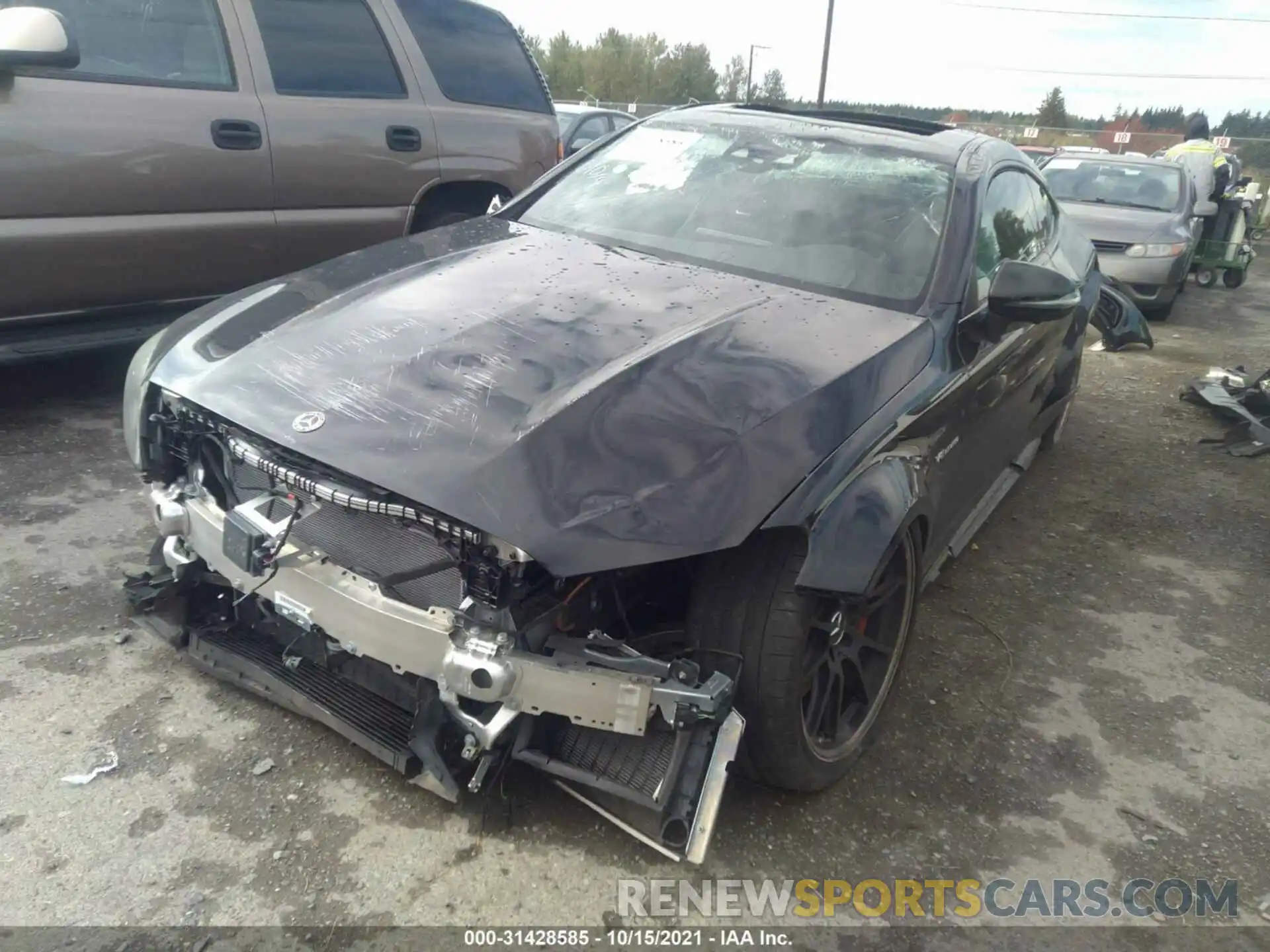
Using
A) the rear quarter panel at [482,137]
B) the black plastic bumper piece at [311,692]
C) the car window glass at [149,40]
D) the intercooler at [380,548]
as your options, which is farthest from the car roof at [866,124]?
the black plastic bumper piece at [311,692]

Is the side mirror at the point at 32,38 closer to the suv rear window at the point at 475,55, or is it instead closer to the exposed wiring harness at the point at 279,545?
the suv rear window at the point at 475,55

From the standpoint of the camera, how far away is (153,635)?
2.86 meters

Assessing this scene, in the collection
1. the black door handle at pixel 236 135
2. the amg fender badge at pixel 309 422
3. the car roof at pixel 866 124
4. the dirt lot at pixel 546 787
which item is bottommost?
the dirt lot at pixel 546 787

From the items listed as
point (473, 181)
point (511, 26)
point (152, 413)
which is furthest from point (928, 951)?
point (511, 26)

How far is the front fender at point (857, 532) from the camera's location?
2.17 metres

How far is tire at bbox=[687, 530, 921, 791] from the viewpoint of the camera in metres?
2.23

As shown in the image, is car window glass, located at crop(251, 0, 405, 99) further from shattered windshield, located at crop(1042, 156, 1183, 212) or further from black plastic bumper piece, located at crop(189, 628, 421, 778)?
shattered windshield, located at crop(1042, 156, 1183, 212)

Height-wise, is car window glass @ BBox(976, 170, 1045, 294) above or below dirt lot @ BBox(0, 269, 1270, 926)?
above

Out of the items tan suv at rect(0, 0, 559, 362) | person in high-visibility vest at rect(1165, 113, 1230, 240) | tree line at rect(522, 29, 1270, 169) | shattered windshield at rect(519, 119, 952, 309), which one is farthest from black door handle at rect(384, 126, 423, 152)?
tree line at rect(522, 29, 1270, 169)

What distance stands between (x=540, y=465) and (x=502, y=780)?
0.84 metres

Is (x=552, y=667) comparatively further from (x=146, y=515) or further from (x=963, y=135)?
(x=963, y=135)

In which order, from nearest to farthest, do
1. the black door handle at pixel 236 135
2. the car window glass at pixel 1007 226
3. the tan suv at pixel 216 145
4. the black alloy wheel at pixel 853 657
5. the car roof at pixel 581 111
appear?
the black alloy wheel at pixel 853 657
the car window glass at pixel 1007 226
the tan suv at pixel 216 145
the black door handle at pixel 236 135
the car roof at pixel 581 111

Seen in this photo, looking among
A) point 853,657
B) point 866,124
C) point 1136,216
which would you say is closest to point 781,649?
point 853,657

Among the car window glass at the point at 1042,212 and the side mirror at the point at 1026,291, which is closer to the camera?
the side mirror at the point at 1026,291
